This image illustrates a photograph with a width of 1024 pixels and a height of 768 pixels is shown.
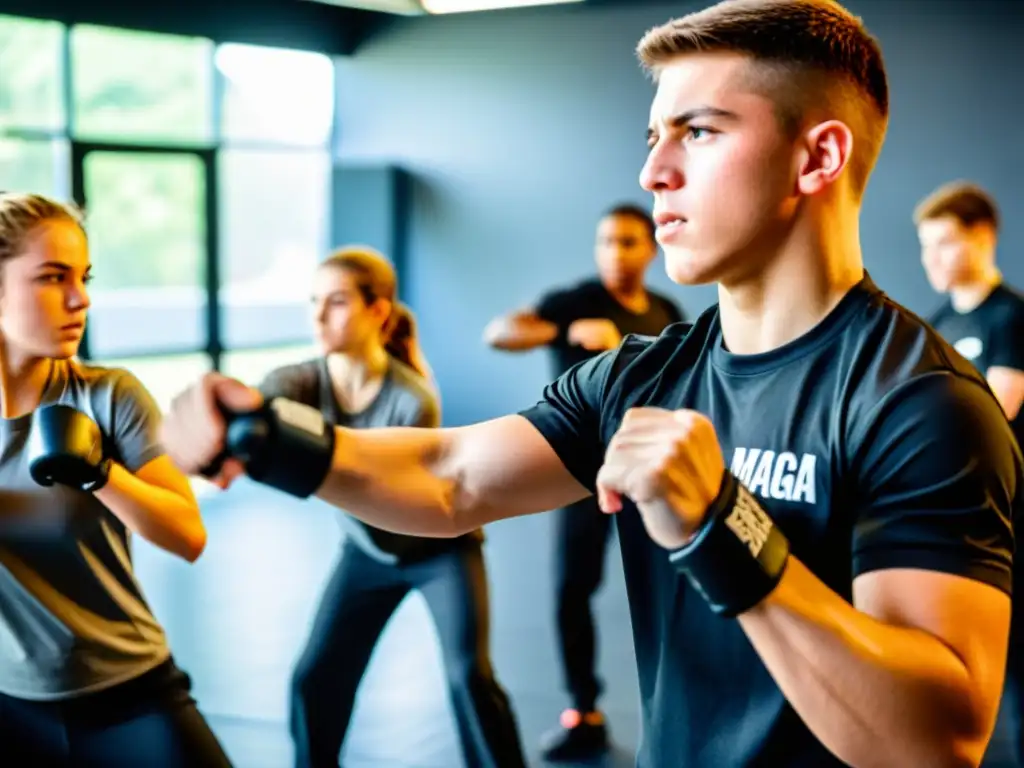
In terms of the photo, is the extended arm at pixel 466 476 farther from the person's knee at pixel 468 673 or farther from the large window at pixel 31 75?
the large window at pixel 31 75

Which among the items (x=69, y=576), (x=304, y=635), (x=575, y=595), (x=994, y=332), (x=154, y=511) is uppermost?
(x=994, y=332)

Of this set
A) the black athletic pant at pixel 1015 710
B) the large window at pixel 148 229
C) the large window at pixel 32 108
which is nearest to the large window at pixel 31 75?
the large window at pixel 32 108

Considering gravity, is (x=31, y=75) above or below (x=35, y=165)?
above

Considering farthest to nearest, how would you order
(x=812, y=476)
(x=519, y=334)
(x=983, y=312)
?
1. (x=519, y=334)
2. (x=983, y=312)
3. (x=812, y=476)

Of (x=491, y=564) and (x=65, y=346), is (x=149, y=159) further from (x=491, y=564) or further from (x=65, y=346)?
(x=65, y=346)

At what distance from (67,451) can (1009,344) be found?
2.66m

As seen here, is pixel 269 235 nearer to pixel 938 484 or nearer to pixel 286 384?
pixel 286 384

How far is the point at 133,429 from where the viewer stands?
2203 mm

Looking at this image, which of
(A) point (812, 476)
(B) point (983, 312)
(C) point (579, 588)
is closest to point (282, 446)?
(A) point (812, 476)

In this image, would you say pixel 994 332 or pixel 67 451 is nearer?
pixel 67 451

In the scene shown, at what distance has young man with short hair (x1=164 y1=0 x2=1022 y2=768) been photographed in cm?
106

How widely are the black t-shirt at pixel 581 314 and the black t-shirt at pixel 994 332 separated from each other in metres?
0.94

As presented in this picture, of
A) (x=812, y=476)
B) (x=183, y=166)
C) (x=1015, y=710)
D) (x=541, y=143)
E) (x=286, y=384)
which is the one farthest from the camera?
(x=541, y=143)

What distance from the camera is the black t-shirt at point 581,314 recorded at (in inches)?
159
